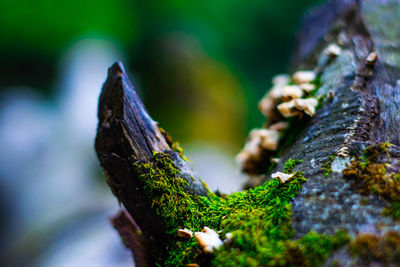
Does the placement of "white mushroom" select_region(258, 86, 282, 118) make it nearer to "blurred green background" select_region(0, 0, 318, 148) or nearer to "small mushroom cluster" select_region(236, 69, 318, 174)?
"small mushroom cluster" select_region(236, 69, 318, 174)

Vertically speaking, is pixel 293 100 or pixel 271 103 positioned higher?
pixel 271 103

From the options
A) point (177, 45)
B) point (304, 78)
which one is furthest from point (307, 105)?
point (177, 45)

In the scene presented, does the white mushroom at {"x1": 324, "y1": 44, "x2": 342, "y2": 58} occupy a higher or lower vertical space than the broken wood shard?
higher

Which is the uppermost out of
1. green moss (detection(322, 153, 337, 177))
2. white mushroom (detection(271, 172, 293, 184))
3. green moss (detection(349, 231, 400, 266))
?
white mushroom (detection(271, 172, 293, 184))

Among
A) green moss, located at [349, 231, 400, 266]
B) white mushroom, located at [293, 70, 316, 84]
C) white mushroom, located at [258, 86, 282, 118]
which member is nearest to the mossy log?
green moss, located at [349, 231, 400, 266]

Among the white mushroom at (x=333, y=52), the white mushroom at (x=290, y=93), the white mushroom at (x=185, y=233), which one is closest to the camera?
the white mushroom at (x=185, y=233)

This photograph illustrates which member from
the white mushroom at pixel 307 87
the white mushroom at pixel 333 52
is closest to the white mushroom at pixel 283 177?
the white mushroom at pixel 307 87

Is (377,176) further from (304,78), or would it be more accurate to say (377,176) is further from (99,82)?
(99,82)

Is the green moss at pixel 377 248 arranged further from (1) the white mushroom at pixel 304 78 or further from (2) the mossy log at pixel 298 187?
(1) the white mushroom at pixel 304 78
